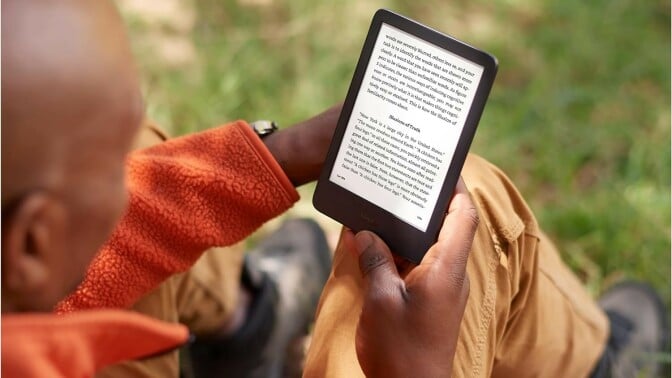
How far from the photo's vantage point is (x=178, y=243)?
2.78 ft

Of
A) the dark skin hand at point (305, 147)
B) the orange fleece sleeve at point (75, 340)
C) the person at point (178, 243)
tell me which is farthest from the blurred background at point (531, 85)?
the orange fleece sleeve at point (75, 340)

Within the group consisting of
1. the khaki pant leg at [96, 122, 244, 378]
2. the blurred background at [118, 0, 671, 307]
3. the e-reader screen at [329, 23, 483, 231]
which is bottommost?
the khaki pant leg at [96, 122, 244, 378]

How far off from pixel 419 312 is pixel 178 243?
10.2 inches

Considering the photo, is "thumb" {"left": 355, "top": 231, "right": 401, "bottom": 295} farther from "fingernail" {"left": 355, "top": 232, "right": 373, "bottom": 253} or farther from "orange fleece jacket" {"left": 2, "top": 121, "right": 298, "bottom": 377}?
"orange fleece jacket" {"left": 2, "top": 121, "right": 298, "bottom": 377}

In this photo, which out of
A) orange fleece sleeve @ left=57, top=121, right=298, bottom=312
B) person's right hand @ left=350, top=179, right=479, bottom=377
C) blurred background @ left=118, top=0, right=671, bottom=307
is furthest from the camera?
blurred background @ left=118, top=0, right=671, bottom=307

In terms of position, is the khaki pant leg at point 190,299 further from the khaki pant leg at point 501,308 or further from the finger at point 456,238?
the finger at point 456,238

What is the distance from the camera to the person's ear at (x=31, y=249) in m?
0.56

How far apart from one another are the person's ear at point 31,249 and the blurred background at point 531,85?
32.6 inches

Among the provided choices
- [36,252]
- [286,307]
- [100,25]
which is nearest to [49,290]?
[36,252]

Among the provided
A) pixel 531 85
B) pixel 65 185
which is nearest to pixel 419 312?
pixel 65 185

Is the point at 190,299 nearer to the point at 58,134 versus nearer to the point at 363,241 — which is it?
the point at 363,241

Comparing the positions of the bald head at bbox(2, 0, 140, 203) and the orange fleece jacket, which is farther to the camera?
the orange fleece jacket

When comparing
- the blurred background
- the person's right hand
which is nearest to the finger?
the person's right hand

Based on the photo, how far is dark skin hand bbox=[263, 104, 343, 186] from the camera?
0.89m
